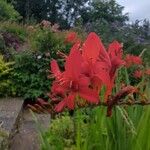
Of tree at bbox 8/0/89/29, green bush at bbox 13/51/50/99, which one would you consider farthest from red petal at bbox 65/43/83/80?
tree at bbox 8/0/89/29

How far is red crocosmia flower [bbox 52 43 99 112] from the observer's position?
4.80ft

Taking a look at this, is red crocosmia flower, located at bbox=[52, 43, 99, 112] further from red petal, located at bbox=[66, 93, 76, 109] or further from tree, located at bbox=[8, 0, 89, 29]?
tree, located at bbox=[8, 0, 89, 29]

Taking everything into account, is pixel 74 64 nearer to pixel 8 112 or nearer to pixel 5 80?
pixel 8 112

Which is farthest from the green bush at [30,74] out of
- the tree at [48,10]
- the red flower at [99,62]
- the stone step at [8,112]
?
the tree at [48,10]

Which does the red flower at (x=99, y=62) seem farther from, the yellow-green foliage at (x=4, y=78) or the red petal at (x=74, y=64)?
the yellow-green foliage at (x=4, y=78)

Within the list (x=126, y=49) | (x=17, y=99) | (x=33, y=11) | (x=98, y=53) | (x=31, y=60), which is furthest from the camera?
(x=33, y=11)

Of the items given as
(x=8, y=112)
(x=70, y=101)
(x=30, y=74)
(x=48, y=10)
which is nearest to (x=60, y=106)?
(x=70, y=101)

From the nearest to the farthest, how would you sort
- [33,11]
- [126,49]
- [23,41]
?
[126,49], [23,41], [33,11]

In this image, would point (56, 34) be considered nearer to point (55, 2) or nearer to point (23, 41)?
point (23, 41)

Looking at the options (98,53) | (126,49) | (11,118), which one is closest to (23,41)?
(126,49)

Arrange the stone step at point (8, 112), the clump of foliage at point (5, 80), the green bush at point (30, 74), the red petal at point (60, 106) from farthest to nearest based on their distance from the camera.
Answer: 1. the green bush at point (30, 74)
2. the clump of foliage at point (5, 80)
3. the stone step at point (8, 112)
4. the red petal at point (60, 106)

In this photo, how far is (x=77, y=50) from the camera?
1.49 m

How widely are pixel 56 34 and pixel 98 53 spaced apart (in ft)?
26.9

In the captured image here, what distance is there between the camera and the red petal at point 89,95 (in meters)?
1.44
